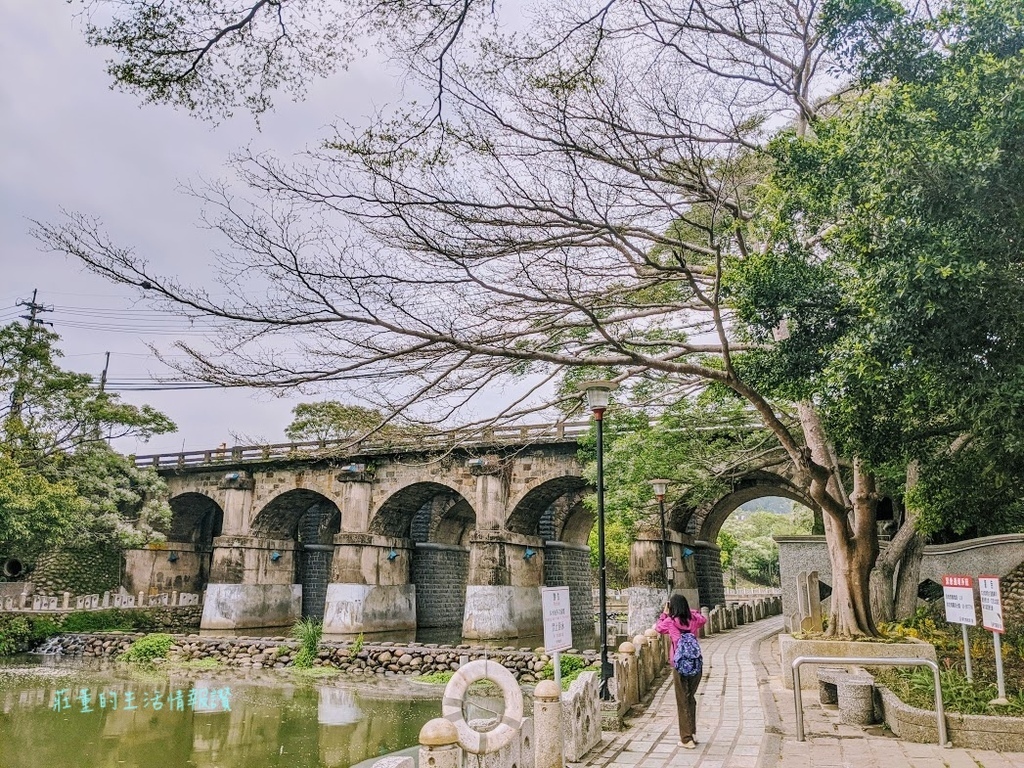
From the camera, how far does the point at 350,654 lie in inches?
681

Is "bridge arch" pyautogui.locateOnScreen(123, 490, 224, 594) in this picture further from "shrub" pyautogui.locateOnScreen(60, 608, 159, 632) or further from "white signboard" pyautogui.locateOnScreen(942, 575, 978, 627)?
"white signboard" pyautogui.locateOnScreen(942, 575, 978, 627)

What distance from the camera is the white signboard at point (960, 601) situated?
6188mm

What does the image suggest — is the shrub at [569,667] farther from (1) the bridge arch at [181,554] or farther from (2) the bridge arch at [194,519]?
(2) the bridge arch at [194,519]

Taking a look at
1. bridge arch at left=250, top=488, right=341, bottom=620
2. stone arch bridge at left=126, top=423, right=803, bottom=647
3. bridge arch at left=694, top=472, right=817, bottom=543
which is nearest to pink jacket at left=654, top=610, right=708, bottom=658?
stone arch bridge at left=126, top=423, right=803, bottom=647

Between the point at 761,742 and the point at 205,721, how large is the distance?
9393 mm

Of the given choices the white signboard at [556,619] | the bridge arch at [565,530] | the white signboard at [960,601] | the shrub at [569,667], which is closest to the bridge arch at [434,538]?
the bridge arch at [565,530]

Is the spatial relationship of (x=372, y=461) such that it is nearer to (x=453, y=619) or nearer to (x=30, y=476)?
(x=453, y=619)

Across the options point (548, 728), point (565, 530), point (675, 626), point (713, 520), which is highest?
point (713, 520)

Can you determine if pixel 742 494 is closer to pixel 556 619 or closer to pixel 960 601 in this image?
pixel 960 601

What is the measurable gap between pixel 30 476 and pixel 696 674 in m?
19.1

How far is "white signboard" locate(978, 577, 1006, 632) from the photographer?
5910 mm

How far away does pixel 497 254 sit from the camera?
8.37 metres

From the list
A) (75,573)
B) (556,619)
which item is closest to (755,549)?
(75,573)

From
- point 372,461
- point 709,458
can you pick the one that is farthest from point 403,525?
point 709,458
